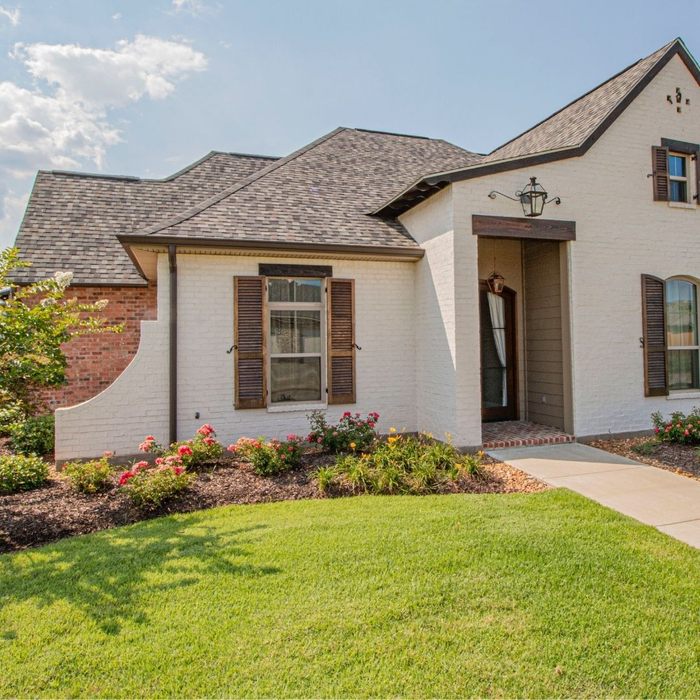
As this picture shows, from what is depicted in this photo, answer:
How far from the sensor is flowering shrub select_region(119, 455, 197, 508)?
16.8 feet

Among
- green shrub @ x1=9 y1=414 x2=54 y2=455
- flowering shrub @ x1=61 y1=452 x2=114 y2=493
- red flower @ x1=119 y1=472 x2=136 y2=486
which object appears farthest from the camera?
green shrub @ x1=9 y1=414 x2=54 y2=455

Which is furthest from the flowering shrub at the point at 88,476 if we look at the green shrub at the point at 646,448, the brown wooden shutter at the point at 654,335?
the brown wooden shutter at the point at 654,335

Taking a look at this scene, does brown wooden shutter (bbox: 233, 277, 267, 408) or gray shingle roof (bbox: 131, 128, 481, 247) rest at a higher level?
gray shingle roof (bbox: 131, 128, 481, 247)

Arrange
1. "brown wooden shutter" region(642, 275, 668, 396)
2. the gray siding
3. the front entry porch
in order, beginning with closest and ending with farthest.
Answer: the front entry porch < "brown wooden shutter" region(642, 275, 668, 396) < the gray siding

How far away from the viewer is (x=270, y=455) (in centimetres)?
627

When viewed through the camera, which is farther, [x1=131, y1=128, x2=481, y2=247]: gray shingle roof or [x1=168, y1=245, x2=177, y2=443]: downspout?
[x1=131, y1=128, x2=481, y2=247]: gray shingle roof

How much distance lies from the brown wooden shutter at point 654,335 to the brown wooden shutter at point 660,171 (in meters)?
1.49

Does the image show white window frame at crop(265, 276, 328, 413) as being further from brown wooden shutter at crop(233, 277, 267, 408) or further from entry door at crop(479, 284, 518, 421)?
entry door at crop(479, 284, 518, 421)

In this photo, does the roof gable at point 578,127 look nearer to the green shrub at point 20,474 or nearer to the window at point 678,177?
the window at point 678,177

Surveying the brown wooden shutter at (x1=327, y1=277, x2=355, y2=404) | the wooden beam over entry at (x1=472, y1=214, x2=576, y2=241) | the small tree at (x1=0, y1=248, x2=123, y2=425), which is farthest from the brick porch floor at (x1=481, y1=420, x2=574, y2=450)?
the small tree at (x1=0, y1=248, x2=123, y2=425)

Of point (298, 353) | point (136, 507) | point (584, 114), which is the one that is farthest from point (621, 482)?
point (584, 114)

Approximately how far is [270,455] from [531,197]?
215 inches

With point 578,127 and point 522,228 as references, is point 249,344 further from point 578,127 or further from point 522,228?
point 578,127

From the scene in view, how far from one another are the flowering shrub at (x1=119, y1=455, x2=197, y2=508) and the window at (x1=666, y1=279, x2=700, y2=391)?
8.36m
